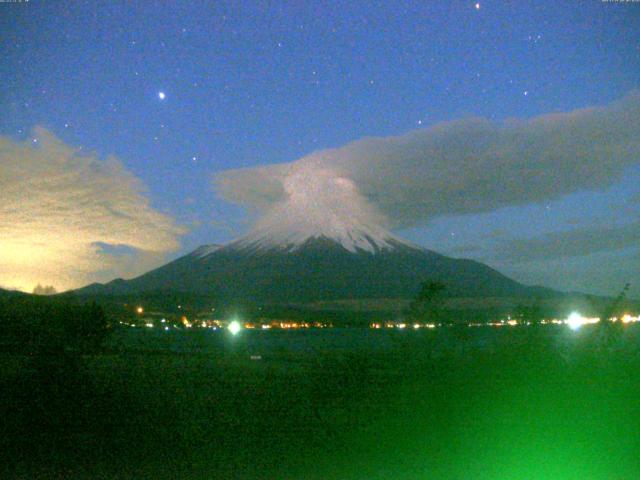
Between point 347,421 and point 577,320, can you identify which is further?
point 577,320

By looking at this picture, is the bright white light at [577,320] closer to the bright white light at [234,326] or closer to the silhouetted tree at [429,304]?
the silhouetted tree at [429,304]

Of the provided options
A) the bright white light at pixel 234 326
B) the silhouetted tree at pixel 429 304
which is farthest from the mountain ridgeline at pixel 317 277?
the silhouetted tree at pixel 429 304

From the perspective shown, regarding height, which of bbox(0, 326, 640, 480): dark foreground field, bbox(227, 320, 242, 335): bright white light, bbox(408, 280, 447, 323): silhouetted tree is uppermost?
bbox(408, 280, 447, 323): silhouetted tree

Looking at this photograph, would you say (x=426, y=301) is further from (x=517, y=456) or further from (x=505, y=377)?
(x=517, y=456)

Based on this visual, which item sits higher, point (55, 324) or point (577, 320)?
point (577, 320)

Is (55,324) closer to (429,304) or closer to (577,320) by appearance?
(429,304)

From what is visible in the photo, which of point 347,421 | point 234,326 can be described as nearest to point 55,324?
point 347,421

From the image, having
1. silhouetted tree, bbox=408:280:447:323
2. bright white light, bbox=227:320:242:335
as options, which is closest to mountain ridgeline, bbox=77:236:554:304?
bright white light, bbox=227:320:242:335

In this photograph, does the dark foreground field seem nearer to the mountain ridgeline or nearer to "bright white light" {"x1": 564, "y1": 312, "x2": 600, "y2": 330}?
"bright white light" {"x1": 564, "y1": 312, "x2": 600, "y2": 330}

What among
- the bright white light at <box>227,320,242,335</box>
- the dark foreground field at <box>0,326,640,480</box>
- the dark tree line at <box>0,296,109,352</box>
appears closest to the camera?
the dark foreground field at <box>0,326,640,480</box>
